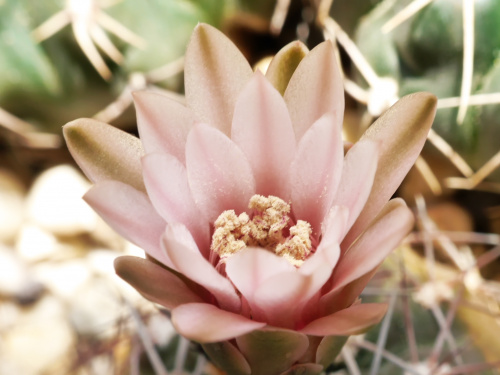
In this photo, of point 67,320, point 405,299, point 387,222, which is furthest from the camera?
point 67,320

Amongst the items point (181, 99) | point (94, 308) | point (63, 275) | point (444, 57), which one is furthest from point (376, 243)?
point (63, 275)

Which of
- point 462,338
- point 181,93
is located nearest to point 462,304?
point 462,338

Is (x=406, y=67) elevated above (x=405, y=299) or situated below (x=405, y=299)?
above

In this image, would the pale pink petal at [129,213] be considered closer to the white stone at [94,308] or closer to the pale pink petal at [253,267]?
the pale pink petal at [253,267]

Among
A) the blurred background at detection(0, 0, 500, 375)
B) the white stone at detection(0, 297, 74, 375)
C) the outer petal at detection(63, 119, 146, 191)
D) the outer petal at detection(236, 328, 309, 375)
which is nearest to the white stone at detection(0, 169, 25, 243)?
the blurred background at detection(0, 0, 500, 375)

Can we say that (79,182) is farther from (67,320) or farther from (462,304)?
→ (462,304)

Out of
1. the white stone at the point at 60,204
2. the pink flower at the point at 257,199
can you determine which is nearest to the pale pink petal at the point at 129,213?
the pink flower at the point at 257,199

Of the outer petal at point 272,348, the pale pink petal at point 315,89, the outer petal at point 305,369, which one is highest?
the pale pink petal at point 315,89

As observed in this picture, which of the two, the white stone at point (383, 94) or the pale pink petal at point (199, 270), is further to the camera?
the white stone at point (383, 94)

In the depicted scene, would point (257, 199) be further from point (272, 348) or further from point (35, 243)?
point (35, 243)
